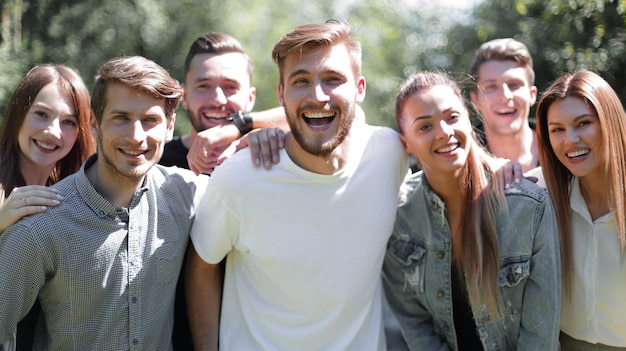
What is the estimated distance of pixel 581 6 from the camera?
626 cm

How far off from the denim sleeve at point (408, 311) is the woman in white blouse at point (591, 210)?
0.71 meters

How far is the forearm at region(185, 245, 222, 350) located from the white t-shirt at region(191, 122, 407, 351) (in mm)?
79

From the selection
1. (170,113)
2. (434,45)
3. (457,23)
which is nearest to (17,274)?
(170,113)

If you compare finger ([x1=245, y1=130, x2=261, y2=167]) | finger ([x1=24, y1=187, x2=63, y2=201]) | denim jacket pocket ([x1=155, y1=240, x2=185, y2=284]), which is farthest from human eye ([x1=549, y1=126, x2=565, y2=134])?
finger ([x1=24, y1=187, x2=63, y2=201])

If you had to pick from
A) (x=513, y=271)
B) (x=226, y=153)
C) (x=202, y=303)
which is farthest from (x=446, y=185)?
(x=202, y=303)

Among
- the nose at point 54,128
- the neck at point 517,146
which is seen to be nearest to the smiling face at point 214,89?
the nose at point 54,128

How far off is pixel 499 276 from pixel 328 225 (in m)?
0.93

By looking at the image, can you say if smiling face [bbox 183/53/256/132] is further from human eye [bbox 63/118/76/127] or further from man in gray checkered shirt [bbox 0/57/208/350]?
man in gray checkered shirt [bbox 0/57/208/350]

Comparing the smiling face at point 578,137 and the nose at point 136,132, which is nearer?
the nose at point 136,132

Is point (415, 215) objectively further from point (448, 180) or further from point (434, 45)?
point (434, 45)

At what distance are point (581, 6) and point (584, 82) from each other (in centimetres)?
311

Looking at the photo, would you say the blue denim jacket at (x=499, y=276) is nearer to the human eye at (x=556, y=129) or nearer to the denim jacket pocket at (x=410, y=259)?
the denim jacket pocket at (x=410, y=259)

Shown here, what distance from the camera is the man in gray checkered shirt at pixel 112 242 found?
9.66ft

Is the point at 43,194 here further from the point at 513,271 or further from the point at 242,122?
the point at 513,271
